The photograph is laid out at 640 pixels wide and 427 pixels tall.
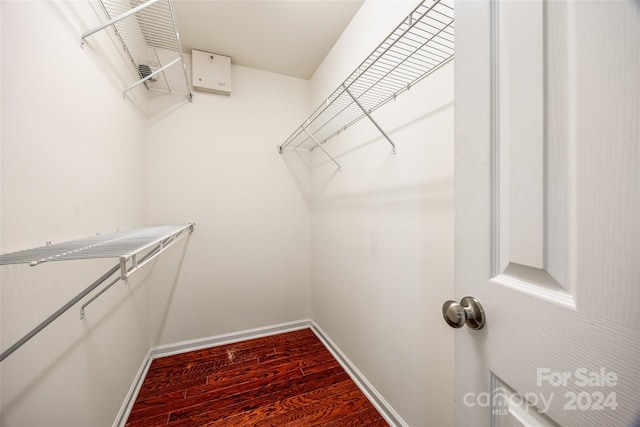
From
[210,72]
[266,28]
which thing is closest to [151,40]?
[210,72]

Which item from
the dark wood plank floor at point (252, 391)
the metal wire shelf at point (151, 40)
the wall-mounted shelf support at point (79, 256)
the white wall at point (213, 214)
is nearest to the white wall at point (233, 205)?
the white wall at point (213, 214)

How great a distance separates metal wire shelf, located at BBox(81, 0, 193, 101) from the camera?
1.20 m

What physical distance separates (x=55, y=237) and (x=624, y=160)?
1.42 meters

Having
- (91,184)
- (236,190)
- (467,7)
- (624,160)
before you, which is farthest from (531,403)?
(236,190)

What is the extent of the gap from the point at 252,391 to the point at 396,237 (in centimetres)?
136

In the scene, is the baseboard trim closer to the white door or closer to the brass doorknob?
the white door

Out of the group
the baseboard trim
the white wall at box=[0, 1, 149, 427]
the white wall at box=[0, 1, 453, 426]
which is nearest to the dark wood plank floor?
the baseboard trim

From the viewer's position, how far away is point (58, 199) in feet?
2.68

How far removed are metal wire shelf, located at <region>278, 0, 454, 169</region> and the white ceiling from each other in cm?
60

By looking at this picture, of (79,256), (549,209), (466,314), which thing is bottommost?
(466,314)

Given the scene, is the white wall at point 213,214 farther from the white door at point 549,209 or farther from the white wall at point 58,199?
the white door at point 549,209

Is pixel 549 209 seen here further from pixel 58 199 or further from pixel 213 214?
pixel 213 214

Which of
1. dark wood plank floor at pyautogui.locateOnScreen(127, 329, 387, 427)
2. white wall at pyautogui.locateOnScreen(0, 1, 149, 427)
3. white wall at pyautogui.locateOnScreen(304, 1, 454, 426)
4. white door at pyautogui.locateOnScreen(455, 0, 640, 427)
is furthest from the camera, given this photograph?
dark wood plank floor at pyautogui.locateOnScreen(127, 329, 387, 427)

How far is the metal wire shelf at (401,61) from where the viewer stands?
2.68ft
